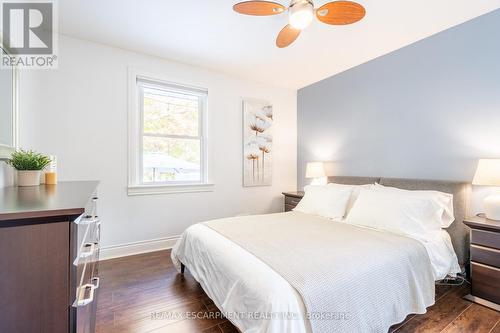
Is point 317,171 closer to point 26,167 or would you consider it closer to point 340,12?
point 340,12

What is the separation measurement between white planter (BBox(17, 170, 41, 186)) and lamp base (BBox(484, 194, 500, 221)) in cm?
359

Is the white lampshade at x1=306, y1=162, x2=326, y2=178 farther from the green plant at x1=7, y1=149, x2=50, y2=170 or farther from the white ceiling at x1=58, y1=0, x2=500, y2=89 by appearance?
the green plant at x1=7, y1=149, x2=50, y2=170

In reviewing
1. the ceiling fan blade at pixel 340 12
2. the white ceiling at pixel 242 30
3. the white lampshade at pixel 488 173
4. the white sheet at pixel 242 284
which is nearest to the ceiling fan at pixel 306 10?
the ceiling fan blade at pixel 340 12

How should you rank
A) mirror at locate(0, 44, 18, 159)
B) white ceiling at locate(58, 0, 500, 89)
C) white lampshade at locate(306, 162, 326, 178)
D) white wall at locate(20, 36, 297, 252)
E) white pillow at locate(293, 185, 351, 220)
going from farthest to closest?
white lampshade at locate(306, 162, 326, 178)
white pillow at locate(293, 185, 351, 220)
white wall at locate(20, 36, 297, 252)
white ceiling at locate(58, 0, 500, 89)
mirror at locate(0, 44, 18, 159)

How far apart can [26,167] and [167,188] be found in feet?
5.24

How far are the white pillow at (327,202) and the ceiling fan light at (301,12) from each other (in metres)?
1.82

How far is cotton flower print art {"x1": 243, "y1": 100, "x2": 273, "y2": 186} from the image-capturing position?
3.72 meters

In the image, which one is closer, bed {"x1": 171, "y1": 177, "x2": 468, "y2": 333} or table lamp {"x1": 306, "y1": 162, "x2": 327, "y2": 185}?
bed {"x1": 171, "y1": 177, "x2": 468, "y2": 333}

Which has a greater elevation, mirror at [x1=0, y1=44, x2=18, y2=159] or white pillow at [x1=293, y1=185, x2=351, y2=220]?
mirror at [x1=0, y1=44, x2=18, y2=159]

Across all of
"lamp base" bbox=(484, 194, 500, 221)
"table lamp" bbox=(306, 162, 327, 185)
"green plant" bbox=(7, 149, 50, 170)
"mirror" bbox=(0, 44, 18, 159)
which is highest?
"mirror" bbox=(0, 44, 18, 159)

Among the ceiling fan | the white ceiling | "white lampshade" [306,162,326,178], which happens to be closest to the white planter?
the white ceiling

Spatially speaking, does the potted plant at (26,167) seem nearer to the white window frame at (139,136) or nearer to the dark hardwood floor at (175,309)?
the dark hardwood floor at (175,309)

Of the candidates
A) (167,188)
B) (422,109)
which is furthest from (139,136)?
(422,109)

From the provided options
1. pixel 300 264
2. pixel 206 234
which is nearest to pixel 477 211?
pixel 300 264
